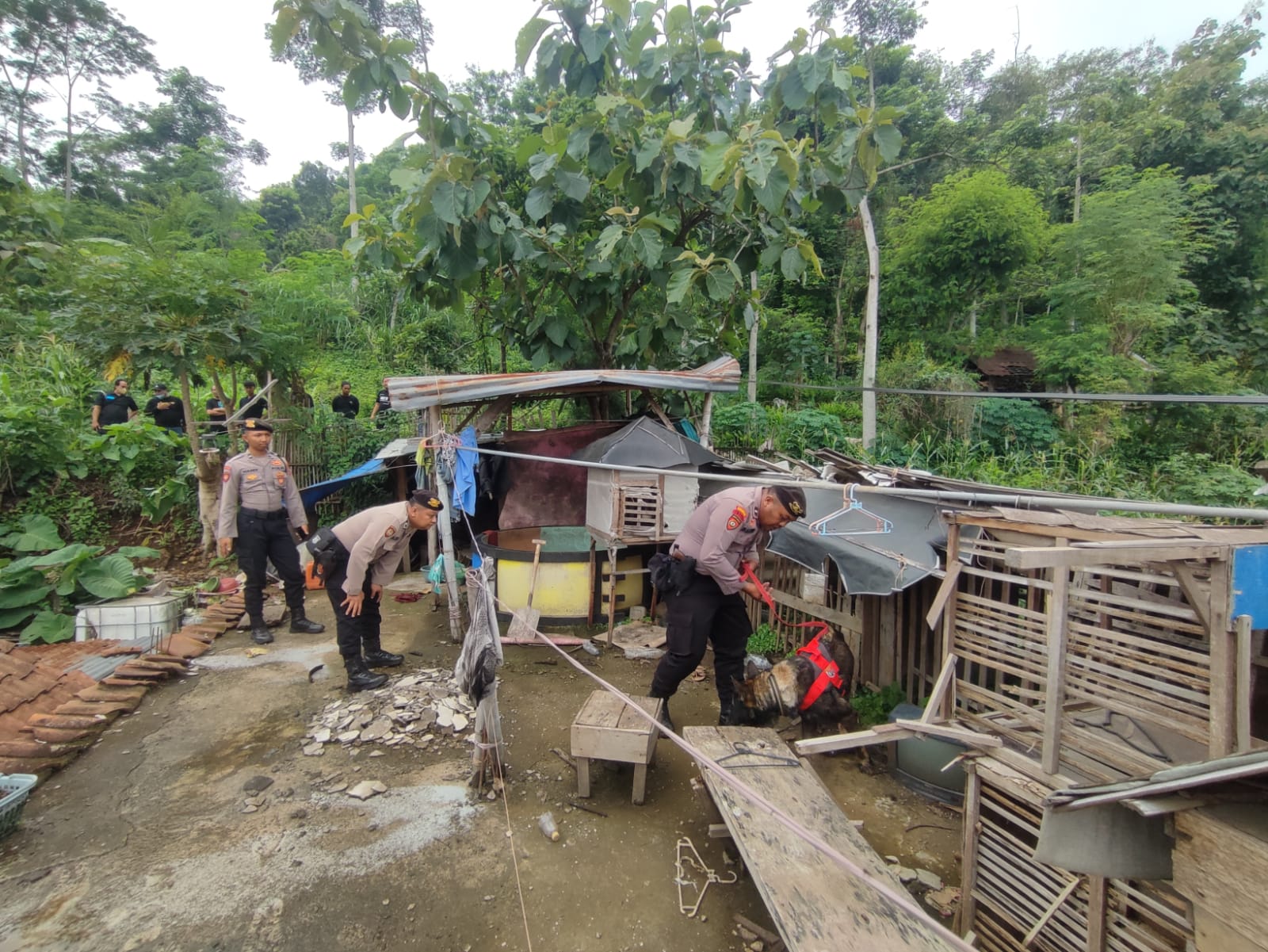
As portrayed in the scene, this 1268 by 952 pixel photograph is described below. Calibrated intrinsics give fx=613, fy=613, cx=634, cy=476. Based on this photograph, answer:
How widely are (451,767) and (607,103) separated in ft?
18.3

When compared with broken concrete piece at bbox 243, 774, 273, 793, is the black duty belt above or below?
above

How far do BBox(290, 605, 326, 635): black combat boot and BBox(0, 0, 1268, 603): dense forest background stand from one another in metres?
2.33

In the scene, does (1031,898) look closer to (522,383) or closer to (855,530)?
(855,530)

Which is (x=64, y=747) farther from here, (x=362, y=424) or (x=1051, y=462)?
(x=1051, y=462)

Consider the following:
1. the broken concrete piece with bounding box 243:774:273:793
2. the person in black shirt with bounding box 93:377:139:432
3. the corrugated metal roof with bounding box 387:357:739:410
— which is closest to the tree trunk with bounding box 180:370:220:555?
the person in black shirt with bounding box 93:377:139:432

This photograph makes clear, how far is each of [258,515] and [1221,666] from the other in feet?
21.0

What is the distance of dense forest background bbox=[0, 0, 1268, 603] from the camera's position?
233 inches

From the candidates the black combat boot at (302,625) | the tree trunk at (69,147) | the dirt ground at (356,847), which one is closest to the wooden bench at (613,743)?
the dirt ground at (356,847)

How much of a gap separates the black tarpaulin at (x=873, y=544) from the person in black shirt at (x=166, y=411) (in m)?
8.70

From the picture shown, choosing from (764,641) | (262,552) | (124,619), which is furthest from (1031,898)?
(124,619)

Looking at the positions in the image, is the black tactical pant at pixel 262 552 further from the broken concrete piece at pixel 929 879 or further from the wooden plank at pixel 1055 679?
the wooden plank at pixel 1055 679

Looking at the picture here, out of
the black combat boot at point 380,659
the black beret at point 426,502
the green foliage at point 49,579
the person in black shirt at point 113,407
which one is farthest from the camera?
the person in black shirt at point 113,407

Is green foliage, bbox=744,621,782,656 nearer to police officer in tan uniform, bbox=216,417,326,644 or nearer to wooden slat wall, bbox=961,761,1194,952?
wooden slat wall, bbox=961,761,1194,952

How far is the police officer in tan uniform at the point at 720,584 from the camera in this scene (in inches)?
148
